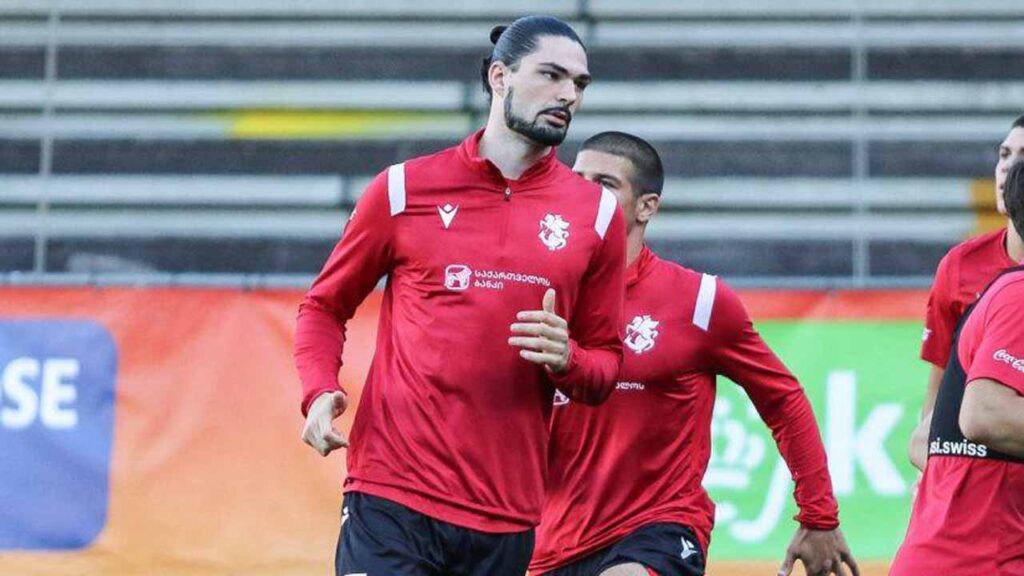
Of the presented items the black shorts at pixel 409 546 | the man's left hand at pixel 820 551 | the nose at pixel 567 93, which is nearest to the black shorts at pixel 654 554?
the man's left hand at pixel 820 551

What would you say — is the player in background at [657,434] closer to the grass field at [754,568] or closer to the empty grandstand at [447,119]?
the grass field at [754,568]

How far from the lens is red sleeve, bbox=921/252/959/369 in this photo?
6.17 metres

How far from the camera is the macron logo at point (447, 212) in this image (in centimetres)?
496

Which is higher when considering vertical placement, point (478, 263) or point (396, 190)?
point (396, 190)

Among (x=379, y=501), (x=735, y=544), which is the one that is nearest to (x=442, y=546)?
(x=379, y=501)

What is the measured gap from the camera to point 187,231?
10.8 m

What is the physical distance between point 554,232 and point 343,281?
57 centimetres

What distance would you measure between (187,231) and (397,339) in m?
6.05

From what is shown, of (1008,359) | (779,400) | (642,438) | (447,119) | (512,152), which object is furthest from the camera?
(447,119)

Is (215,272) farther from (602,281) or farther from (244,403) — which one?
(602,281)

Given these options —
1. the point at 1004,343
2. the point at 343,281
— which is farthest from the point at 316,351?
the point at 1004,343

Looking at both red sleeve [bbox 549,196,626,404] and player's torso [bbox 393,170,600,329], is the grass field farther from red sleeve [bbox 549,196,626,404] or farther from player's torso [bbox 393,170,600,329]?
player's torso [bbox 393,170,600,329]

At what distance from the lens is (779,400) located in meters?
6.07

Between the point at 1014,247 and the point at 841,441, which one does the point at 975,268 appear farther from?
the point at 841,441
